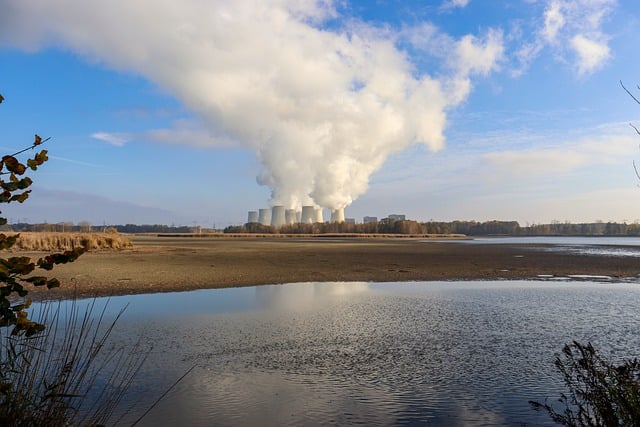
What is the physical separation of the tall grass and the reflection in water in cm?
48

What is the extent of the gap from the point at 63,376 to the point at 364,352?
197 inches

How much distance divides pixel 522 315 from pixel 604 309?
95.9 inches

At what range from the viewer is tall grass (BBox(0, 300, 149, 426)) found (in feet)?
11.1

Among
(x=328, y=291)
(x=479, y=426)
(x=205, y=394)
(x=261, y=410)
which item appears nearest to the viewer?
(x=479, y=426)

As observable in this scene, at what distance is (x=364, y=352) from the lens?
830cm

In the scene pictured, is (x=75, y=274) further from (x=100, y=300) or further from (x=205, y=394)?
(x=205, y=394)

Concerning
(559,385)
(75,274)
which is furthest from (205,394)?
(75,274)

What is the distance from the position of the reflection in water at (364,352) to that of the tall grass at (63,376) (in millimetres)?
485

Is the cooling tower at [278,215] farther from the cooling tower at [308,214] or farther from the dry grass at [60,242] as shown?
the dry grass at [60,242]

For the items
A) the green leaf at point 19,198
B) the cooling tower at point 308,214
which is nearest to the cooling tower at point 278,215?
the cooling tower at point 308,214

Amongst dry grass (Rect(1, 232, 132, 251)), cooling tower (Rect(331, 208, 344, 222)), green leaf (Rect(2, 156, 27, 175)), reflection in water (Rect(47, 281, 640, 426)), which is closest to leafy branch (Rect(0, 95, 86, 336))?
green leaf (Rect(2, 156, 27, 175))

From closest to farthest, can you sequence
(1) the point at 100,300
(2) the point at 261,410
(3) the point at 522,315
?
(2) the point at 261,410 < (3) the point at 522,315 < (1) the point at 100,300

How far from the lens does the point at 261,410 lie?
5.66 meters

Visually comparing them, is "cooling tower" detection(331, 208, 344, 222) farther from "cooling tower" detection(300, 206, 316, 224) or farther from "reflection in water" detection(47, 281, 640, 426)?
"reflection in water" detection(47, 281, 640, 426)
